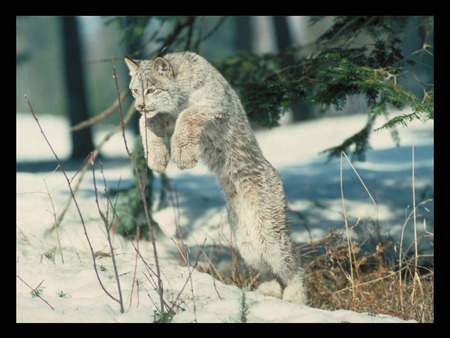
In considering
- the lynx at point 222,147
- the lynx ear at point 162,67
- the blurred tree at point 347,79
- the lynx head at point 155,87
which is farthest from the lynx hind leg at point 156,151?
the blurred tree at point 347,79

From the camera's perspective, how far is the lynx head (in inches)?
140

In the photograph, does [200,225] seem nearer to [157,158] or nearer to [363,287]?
[363,287]

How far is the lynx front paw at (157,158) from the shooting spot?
370cm

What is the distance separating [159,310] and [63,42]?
11559mm

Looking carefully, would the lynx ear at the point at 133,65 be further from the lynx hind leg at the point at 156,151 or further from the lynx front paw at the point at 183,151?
the lynx front paw at the point at 183,151

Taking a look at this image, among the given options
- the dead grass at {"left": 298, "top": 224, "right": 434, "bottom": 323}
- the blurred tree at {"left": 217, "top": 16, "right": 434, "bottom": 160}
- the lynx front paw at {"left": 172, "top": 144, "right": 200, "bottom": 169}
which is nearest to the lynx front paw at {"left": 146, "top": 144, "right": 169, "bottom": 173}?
the lynx front paw at {"left": 172, "top": 144, "right": 200, "bottom": 169}

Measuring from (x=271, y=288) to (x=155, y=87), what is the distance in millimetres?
2192

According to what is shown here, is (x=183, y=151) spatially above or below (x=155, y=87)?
below

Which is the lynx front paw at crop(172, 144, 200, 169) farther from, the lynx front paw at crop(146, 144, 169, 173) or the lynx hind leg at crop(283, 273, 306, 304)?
the lynx hind leg at crop(283, 273, 306, 304)

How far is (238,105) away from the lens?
4180 mm

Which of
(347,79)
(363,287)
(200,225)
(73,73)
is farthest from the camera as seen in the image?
(73,73)

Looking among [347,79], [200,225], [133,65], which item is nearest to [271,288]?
[347,79]

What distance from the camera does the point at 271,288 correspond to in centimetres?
449
